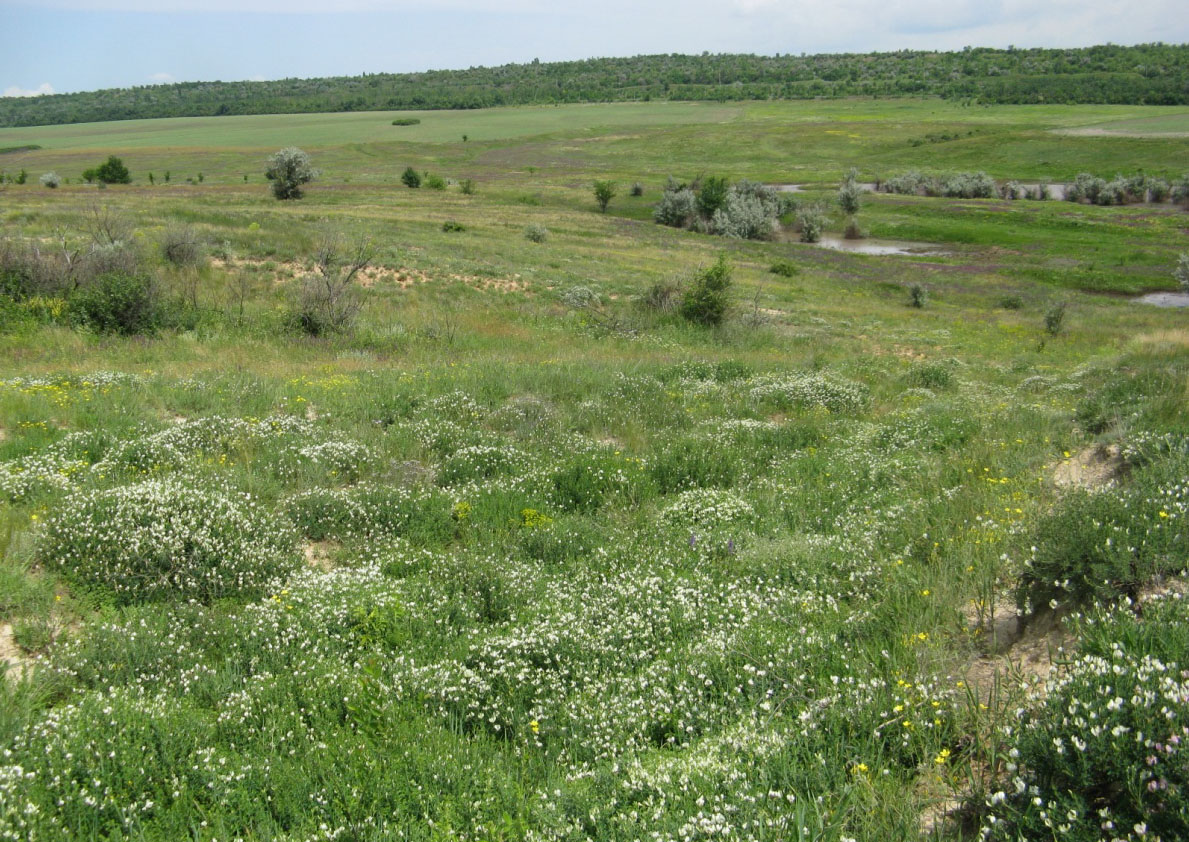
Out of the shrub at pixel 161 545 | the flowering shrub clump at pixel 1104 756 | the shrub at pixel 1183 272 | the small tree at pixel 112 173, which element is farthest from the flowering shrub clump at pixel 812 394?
the small tree at pixel 112 173

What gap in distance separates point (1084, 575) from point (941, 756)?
6.27ft

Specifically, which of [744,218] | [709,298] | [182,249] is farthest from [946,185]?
[182,249]

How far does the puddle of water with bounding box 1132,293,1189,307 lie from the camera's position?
1671 inches

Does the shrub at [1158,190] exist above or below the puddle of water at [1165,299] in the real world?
above

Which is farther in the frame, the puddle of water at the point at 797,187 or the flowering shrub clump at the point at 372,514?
the puddle of water at the point at 797,187

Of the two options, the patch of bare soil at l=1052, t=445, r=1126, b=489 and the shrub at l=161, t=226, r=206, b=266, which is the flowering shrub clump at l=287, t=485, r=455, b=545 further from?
the shrub at l=161, t=226, r=206, b=266

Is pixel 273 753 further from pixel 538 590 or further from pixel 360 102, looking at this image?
pixel 360 102

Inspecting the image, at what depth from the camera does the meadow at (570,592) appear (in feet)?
11.5

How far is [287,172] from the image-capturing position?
188 ft

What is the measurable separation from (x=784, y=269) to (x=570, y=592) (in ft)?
138

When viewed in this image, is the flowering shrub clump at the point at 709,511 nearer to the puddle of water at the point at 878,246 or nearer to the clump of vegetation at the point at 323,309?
the clump of vegetation at the point at 323,309

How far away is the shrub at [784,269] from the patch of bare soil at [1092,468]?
1467 inches

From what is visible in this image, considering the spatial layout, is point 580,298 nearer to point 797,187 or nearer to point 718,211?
point 718,211

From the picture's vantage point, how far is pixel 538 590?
6117 millimetres
